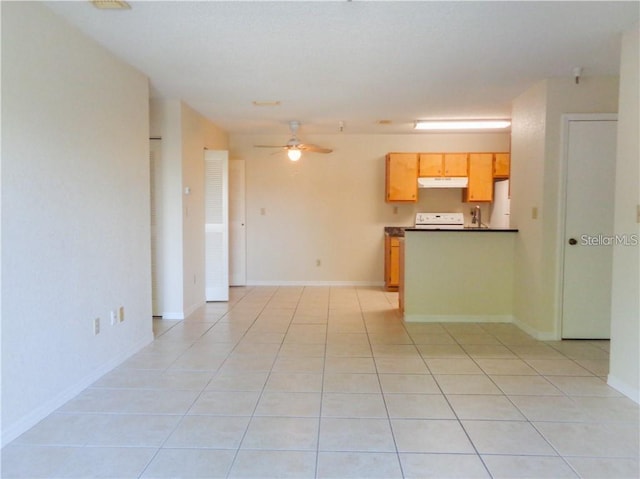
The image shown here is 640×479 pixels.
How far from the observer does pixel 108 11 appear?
8.30 ft

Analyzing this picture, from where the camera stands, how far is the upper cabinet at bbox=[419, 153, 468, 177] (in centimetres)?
642

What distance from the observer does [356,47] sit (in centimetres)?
307

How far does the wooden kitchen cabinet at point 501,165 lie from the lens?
638cm

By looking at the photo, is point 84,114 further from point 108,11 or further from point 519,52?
point 519,52

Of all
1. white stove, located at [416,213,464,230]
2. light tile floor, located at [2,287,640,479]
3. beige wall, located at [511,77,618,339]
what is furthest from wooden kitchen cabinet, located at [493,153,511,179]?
light tile floor, located at [2,287,640,479]

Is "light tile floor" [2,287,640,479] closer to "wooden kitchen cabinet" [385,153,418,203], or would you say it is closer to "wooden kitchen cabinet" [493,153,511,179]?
"wooden kitchen cabinet" [385,153,418,203]

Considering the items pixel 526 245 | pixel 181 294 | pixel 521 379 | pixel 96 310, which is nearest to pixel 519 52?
pixel 526 245

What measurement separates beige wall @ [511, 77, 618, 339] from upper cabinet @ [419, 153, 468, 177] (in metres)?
2.10

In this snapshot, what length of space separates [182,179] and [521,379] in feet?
12.1

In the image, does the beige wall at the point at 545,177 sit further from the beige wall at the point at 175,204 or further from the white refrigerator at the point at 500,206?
the beige wall at the point at 175,204

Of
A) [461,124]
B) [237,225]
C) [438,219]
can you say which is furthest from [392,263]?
[237,225]

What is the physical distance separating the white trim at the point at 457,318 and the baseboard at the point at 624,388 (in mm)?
1684

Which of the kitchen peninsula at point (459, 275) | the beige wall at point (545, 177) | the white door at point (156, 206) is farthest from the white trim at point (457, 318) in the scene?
the white door at point (156, 206)

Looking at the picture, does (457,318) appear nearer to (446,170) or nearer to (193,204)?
(446,170)
